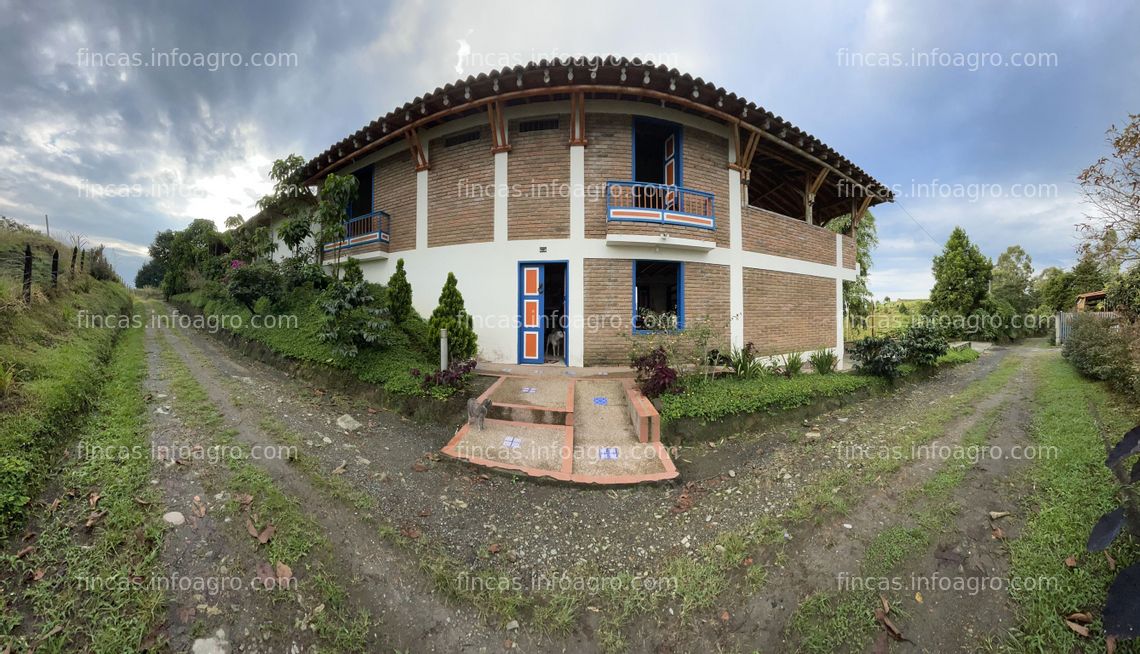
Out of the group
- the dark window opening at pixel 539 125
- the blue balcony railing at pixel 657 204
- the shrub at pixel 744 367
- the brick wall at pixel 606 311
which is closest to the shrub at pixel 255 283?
the dark window opening at pixel 539 125

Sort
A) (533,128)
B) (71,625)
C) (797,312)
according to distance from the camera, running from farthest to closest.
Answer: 1. (797,312)
2. (533,128)
3. (71,625)

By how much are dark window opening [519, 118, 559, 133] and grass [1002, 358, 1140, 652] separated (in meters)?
8.42

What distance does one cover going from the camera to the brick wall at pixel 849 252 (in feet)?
38.2

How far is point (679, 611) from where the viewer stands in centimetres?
244

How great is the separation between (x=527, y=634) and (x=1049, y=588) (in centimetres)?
338

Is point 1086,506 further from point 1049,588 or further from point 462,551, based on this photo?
point 462,551

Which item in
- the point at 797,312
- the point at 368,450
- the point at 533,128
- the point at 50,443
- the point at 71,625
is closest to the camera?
the point at 71,625

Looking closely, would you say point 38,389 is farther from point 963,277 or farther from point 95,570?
point 963,277

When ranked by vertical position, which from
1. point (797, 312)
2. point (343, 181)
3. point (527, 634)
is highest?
point (343, 181)

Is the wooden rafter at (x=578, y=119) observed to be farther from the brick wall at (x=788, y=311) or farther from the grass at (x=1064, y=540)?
the grass at (x=1064, y=540)

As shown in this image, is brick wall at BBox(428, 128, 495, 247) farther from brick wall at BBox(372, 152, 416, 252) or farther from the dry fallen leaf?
the dry fallen leaf

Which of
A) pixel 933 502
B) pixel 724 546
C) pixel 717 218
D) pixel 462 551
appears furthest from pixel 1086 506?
pixel 717 218

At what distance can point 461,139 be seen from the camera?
853cm

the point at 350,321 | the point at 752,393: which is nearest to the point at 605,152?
the point at 752,393
